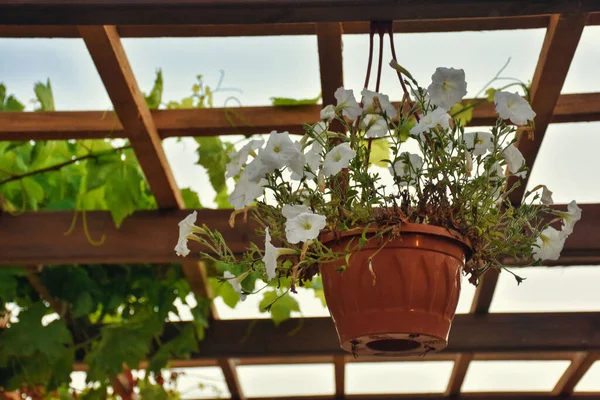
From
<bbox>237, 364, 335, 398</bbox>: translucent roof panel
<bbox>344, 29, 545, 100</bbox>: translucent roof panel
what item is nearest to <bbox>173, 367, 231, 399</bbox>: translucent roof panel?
<bbox>237, 364, 335, 398</bbox>: translucent roof panel

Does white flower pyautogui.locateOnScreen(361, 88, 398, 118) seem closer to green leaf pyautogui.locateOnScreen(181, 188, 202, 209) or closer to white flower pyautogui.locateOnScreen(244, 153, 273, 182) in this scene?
white flower pyautogui.locateOnScreen(244, 153, 273, 182)

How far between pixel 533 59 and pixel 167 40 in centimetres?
106

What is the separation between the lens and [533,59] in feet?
8.11

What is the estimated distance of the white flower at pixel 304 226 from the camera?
1.07 metres

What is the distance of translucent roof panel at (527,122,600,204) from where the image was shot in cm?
294

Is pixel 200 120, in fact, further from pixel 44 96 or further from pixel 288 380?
pixel 288 380

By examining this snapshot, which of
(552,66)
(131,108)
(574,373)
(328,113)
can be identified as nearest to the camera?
(328,113)

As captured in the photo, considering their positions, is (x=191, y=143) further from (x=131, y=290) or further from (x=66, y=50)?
(x=131, y=290)

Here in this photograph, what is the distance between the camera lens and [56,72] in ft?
8.67

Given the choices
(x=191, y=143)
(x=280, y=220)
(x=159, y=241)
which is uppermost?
(x=191, y=143)

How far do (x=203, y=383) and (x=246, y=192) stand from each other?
3272 millimetres

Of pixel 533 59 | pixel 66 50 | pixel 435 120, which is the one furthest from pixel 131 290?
pixel 435 120

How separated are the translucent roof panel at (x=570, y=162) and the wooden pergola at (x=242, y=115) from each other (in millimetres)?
359

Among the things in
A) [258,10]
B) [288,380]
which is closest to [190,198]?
[258,10]
